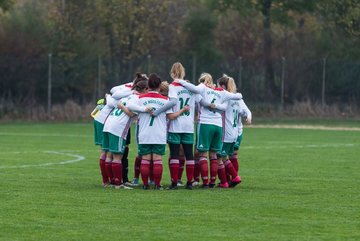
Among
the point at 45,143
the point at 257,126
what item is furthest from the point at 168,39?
the point at 45,143

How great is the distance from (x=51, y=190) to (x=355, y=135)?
20.8m

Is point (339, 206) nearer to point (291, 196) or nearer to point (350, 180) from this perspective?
point (291, 196)

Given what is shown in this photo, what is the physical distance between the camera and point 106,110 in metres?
18.7

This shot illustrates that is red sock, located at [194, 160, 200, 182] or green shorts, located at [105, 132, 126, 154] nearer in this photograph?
green shorts, located at [105, 132, 126, 154]

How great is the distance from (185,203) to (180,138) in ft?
8.61

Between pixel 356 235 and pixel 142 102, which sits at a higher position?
pixel 142 102

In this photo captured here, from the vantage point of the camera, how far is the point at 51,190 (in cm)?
1725

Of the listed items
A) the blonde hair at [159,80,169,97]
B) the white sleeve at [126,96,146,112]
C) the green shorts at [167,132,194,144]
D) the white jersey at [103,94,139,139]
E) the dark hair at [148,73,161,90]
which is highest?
the dark hair at [148,73,161,90]

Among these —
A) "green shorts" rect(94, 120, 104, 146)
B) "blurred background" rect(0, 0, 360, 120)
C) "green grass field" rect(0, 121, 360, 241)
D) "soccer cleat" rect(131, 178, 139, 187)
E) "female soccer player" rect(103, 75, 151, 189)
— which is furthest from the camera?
"blurred background" rect(0, 0, 360, 120)

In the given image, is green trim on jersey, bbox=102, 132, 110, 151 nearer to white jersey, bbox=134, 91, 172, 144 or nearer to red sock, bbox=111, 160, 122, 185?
red sock, bbox=111, 160, 122, 185

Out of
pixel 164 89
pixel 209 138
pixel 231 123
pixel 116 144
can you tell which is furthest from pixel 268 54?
pixel 116 144

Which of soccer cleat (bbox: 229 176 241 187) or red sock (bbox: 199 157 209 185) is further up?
red sock (bbox: 199 157 209 185)

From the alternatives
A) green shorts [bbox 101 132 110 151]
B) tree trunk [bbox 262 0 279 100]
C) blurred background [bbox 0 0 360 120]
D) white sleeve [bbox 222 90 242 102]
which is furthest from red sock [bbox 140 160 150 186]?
tree trunk [bbox 262 0 279 100]

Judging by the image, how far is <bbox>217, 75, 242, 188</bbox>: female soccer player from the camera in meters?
18.5
